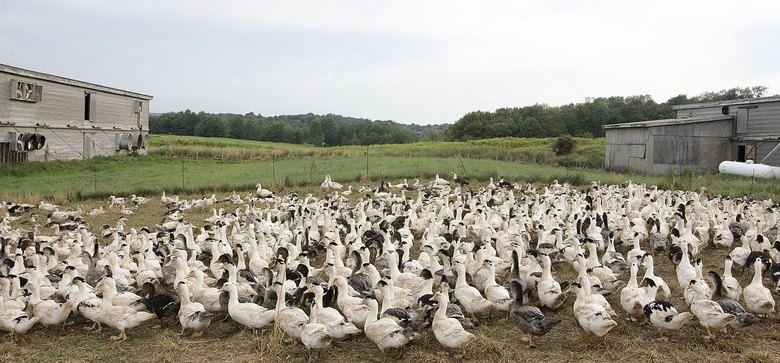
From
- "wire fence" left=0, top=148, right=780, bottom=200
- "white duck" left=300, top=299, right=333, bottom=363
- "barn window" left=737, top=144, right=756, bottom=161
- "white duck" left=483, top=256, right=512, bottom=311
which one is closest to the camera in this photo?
"white duck" left=300, top=299, right=333, bottom=363

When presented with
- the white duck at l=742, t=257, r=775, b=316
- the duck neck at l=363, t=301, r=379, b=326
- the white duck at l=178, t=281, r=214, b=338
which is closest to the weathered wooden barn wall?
the white duck at l=742, t=257, r=775, b=316

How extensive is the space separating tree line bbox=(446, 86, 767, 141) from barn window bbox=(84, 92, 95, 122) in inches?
2081

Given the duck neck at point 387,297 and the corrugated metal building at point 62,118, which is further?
the corrugated metal building at point 62,118

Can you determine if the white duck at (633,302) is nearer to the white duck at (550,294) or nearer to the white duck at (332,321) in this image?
the white duck at (550,294)

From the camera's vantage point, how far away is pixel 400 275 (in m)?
9.75

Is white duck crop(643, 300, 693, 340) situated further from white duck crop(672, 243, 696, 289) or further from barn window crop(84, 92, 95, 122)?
barn window crop(84, 92, 95, 122)

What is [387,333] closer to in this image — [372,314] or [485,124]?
[372,314]

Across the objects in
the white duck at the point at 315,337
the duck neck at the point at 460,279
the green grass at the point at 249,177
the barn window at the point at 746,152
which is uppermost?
the barn window at the point at 746,152

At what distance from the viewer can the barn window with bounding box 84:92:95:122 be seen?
3944cm

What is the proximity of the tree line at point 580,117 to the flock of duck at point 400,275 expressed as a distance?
64.2m

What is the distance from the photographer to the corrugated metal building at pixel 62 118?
3130cm

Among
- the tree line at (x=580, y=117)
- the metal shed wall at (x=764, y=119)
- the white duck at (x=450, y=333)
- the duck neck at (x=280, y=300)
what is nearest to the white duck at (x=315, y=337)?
the duck neck at (x=280, y=300)

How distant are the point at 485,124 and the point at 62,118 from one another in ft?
190

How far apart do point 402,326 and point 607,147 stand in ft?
117
